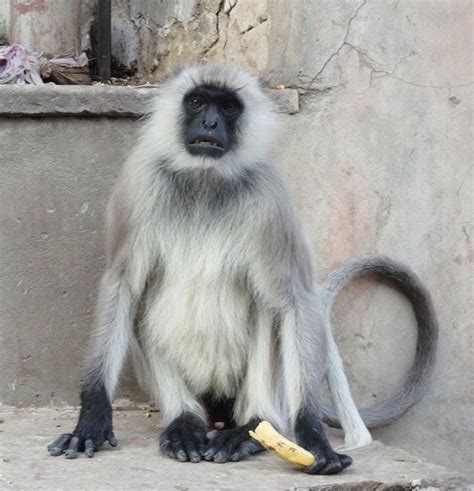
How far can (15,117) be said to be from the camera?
4.50 meters

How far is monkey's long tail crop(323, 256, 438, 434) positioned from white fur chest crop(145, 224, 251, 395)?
0.64 meters

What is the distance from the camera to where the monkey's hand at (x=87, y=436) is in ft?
12.4

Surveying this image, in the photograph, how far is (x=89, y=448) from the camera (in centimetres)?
379

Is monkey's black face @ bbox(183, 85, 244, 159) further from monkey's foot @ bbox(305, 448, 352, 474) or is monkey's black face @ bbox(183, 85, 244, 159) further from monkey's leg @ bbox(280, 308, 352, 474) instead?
monkey's foot @ bbox(305, 448, 352, 474)

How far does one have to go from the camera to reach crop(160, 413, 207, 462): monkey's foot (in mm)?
3861

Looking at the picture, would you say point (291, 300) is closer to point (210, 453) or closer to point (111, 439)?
point (210, 453)

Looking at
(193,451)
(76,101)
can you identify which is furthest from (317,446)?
(76,101)

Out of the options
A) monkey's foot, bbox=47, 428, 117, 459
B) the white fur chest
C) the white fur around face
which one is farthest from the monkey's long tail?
monkey's foot, bbox=47, 428, 117, 459

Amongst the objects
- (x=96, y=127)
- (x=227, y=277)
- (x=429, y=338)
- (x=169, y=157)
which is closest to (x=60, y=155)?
(x=96, y=127)

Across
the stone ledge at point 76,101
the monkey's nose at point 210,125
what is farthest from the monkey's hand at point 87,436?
the stone ledge at point 76,101

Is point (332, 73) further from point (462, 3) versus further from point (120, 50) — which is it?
point (120, 50)

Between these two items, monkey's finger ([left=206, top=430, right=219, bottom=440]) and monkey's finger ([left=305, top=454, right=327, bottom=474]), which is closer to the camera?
monkey's finger ([left=305, top=454, right=327, bottom=474])

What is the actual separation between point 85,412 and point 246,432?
0.53 m

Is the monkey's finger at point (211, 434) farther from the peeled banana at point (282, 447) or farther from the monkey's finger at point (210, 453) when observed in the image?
the peeled banana at point (282, 447)
